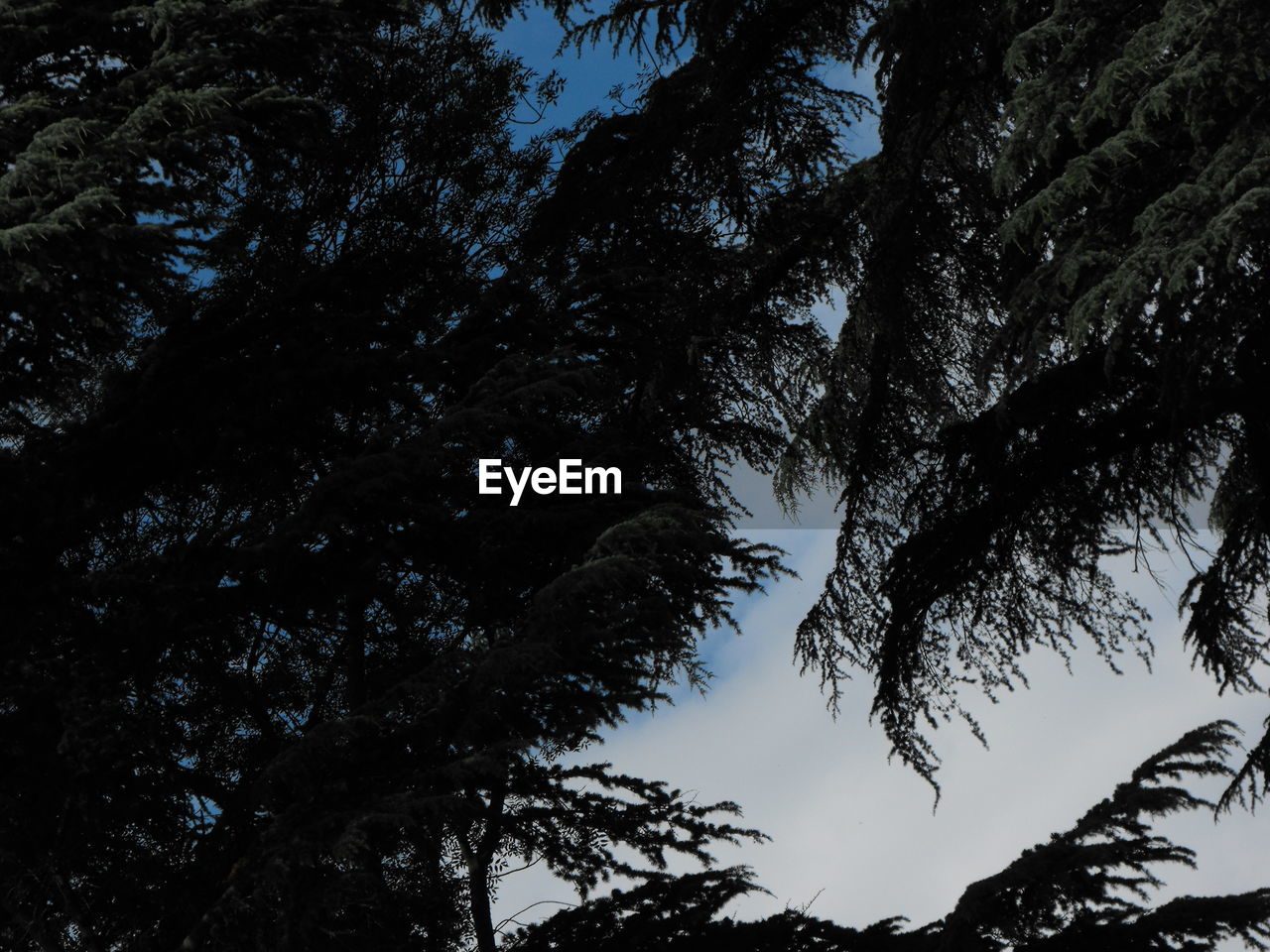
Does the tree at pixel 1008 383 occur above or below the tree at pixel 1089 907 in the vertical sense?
above

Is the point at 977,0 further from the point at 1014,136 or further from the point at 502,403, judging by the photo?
the point at 502,403

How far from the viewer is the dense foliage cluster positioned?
7027 millimetres

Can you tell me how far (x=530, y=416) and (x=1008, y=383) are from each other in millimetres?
3009

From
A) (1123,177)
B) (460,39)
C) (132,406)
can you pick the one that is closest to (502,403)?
(132,406)

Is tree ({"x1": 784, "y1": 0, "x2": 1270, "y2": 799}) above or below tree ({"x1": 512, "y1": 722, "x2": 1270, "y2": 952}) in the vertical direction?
above

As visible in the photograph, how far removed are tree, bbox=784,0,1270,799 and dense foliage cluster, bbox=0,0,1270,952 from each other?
43 millimetres

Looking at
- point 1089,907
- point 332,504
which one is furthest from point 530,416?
point 1089,907

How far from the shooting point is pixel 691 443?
12.9 meters

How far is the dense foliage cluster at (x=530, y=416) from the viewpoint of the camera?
277 inches

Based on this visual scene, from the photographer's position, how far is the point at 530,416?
341 inches

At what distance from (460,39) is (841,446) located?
620 centimetres

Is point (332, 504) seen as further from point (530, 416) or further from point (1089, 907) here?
point (1089, 907)

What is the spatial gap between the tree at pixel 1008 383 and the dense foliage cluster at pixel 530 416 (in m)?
0.04

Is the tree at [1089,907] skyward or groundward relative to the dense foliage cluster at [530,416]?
groundward
